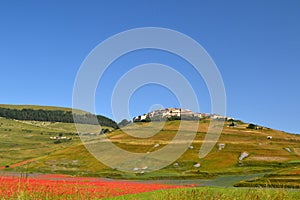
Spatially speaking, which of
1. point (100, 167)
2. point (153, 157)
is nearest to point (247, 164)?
point (153, 157)

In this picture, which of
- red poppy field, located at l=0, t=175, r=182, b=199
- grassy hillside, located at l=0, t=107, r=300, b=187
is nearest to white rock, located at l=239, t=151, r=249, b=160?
grassy hillside, located at l=0, t=107, r=300, b=187

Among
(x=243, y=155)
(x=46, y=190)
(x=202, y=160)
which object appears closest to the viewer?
(x=46, y=190)

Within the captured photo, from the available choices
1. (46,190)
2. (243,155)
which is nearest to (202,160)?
(243,155)

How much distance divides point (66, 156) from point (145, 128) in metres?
55.2

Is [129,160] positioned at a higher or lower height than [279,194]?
higher

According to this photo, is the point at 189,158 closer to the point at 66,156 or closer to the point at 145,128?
the point at 66,156

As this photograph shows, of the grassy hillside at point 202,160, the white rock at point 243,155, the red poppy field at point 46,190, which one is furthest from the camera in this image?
the white rock at point 243,155

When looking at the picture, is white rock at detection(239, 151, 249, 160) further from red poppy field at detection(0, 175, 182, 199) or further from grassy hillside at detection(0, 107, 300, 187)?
red poppy field at detection(0, 175, 182, 199)

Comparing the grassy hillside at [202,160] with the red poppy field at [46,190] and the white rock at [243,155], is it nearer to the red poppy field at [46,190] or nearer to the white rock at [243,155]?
the white rock at [243,155]

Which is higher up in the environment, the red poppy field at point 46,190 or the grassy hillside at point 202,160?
the grassy hillside at point 202,160

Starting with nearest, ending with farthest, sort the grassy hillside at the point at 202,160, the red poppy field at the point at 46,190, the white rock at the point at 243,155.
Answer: the red poppy field at the point at 46,190
the grassy hillside at the point at 202,160
the white rock at the point at 243,155

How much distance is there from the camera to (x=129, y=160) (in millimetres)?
123812

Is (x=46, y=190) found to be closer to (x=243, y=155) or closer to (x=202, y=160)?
(x=202, y=160)

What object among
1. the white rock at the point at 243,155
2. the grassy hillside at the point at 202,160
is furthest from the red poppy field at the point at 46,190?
the white rock at the point at 243,155
